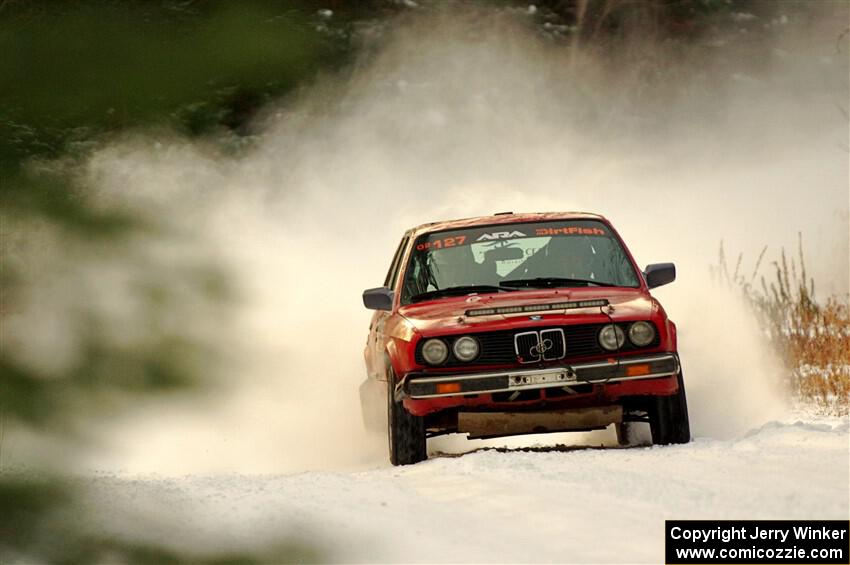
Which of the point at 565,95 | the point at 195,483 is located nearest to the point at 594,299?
the point at 195,483

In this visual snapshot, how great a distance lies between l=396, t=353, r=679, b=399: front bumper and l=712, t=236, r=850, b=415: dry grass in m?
3.59

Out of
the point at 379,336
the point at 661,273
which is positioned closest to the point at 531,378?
the point at 661,273

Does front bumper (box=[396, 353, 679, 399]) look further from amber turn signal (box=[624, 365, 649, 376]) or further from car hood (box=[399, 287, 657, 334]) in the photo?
car hood (box=[399, 287, 657, 334])

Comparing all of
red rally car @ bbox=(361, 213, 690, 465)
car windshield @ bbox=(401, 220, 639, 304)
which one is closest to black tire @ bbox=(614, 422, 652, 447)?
car windshield @ bbox=(401, 220, 639, 304)

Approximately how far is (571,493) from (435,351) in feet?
7.36

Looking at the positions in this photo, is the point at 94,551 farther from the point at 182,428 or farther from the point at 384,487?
the point at 384,487

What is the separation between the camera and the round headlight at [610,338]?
8.63 m

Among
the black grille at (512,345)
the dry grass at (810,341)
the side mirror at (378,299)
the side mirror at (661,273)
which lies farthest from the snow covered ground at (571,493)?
the dry grass at (810,341)

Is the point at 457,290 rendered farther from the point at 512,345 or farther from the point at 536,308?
the point at 512,345

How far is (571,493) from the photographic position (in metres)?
6.58

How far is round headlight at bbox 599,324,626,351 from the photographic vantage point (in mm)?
8633

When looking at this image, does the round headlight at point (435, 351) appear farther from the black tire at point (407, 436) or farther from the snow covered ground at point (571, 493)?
the snow covered ground at point (571, 493)

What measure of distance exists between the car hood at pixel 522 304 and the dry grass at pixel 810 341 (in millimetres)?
2978

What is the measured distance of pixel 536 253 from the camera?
33.7ft
